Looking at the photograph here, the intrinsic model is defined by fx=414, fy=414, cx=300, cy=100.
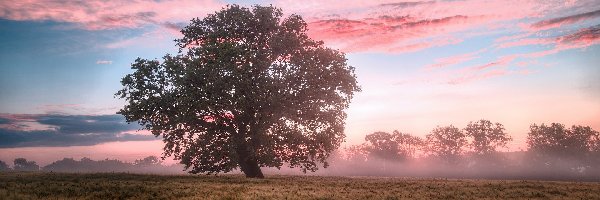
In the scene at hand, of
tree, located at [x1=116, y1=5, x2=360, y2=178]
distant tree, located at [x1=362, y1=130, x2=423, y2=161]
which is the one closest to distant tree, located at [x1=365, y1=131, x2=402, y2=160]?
distant tree, located at [x1=362, y1=130, x2=423, y2=161]

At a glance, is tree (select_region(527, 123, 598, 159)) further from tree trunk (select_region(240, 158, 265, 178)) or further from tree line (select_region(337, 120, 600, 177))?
tree trunk (select_region(240, 158, 265, 178))

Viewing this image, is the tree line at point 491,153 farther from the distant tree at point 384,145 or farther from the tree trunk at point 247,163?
the tree trunk at point 247,163

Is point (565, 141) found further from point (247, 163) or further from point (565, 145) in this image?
point (247, 163)

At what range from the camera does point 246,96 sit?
35906 mm

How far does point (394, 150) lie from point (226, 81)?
12431cm

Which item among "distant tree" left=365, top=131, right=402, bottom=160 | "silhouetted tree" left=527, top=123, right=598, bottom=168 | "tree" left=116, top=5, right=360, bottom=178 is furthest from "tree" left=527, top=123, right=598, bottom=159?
"tree" left=116, top=5, right=360, bottom=178

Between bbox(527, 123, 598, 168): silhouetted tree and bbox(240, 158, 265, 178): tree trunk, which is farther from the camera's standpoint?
bbox(527, 123, 598, 168): silhouetted tree

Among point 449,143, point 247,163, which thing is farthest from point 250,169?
point 449,143

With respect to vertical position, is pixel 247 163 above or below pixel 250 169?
above

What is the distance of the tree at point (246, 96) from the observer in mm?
35250

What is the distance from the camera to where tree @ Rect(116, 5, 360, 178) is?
116 feet

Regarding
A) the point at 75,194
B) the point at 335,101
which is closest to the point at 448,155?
the point at 335,101

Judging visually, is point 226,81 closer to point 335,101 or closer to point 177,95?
point 177,95

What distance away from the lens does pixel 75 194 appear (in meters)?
22.5
